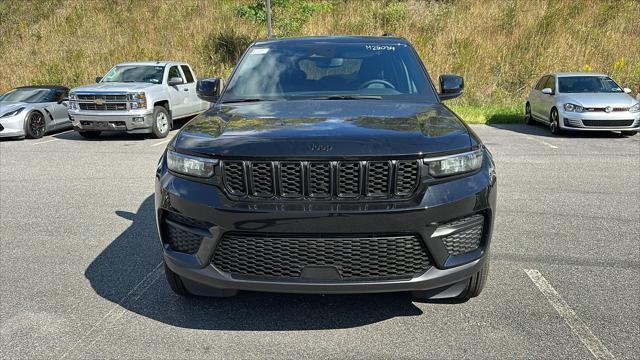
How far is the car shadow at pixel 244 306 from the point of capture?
10.3 feet

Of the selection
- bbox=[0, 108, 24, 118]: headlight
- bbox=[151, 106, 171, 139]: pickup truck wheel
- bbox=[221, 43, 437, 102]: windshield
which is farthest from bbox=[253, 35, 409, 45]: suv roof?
bbox=[0, 108, 24, 118]: headlight

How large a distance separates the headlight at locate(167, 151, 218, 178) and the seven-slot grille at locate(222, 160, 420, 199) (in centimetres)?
21

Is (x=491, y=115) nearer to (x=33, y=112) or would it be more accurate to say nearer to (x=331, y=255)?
(x=33, y=112)

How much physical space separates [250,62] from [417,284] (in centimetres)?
259

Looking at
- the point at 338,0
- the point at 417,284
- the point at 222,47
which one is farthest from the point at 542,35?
the point at 417,284

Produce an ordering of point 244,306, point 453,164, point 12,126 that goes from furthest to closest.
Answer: point 12,126 < point 244,306 < point 453,164

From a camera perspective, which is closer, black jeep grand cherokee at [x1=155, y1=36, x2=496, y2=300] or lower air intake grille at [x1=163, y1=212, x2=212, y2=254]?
black jeep grand cherokee at [x1=155, y1=36, x2=496, y2=300]

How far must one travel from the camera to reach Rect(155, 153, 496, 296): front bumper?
8.46 ft

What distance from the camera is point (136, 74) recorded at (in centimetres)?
1295

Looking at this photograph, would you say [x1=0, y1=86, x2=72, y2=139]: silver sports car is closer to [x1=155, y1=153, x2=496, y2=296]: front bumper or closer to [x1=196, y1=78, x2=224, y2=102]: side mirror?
[x1=196, y1=78, x2=224, y2=102]: side mirror

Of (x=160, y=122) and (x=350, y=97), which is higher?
(x=350, y=97)

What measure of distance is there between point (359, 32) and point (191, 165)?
2075 centimetres

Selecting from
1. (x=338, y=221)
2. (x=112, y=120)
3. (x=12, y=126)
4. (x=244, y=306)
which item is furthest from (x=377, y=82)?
(x=12, y=126)

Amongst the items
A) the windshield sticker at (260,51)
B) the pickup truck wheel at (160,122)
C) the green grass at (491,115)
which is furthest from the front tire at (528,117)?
the windshield sticker at (260,51)
